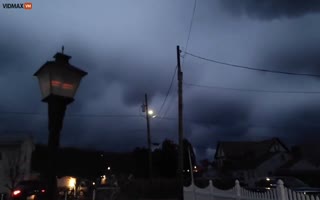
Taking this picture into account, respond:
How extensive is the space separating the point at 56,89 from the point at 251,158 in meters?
49.7

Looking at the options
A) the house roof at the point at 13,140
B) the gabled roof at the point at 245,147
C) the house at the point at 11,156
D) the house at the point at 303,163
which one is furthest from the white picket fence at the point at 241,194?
the gabled roof at the point at 245,147

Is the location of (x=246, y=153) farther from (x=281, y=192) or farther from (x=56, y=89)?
(x=56, y=89)

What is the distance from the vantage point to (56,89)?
4723 mm

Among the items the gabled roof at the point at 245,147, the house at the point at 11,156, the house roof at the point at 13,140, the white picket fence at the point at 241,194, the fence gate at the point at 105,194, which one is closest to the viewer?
the white picket fence at the point at 241,194

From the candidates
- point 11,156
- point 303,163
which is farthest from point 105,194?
point 303,163

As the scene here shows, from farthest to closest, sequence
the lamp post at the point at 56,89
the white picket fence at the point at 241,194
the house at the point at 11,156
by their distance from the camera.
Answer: the house at the point at 11,156, the white picket fence at the point at 241,194, the lamp post at the point at 56,89

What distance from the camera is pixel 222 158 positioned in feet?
200

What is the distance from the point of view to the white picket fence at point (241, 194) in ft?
23.1

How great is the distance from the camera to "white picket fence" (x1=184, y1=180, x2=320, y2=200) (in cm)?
703

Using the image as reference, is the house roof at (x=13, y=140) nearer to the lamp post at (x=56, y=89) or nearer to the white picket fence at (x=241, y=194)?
the white picket fence at (x=241, y=194)

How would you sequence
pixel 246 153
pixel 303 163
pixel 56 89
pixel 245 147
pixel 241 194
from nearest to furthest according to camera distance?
pixel 56 89
pixel 241 194
pixel 303 163
pixel 246 153
pixel 245 147

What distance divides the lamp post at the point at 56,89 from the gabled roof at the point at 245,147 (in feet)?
173

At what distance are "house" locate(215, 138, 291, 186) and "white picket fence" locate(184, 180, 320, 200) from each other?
28.9 m

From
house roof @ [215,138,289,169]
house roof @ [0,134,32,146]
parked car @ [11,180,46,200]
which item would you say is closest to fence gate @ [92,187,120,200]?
parked car @ [11,180,46,200]
